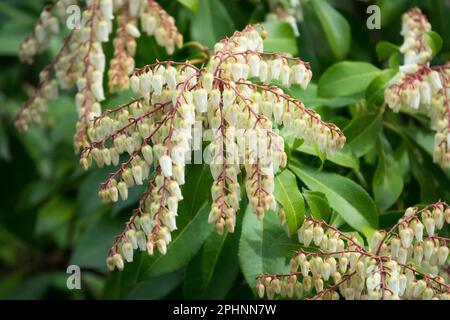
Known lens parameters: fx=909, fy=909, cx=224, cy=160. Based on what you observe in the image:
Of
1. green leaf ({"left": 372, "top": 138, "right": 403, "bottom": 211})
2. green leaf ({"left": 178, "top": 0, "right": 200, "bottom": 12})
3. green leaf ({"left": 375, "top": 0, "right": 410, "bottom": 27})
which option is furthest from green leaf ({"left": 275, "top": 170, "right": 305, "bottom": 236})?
green leaf ({"left": 375, "top": 0, "right": 410, "bottom": 27})

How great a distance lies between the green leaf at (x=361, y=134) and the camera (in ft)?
10.7

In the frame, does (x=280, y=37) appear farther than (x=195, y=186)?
Yes

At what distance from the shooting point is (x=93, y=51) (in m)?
3.18

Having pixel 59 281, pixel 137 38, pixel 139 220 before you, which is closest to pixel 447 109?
pixel 139 220

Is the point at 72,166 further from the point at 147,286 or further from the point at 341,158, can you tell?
the point at 341,158

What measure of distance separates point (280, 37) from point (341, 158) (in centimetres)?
62

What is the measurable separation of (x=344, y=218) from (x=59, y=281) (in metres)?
2.83

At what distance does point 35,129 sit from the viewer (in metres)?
5.49

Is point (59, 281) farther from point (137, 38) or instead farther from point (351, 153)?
point (351, 153)

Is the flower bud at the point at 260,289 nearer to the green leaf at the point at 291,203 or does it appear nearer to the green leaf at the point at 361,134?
the green leaf at the point at 291,203

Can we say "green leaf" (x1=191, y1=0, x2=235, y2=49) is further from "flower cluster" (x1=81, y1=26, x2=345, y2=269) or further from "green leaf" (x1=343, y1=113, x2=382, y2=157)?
"flower cluster" (x1=81, y1=26, x2=345, y2=269)

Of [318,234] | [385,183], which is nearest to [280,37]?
[385,183]

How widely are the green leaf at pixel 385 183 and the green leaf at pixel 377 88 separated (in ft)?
0.64

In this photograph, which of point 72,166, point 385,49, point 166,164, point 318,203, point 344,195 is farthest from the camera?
point 72,166
